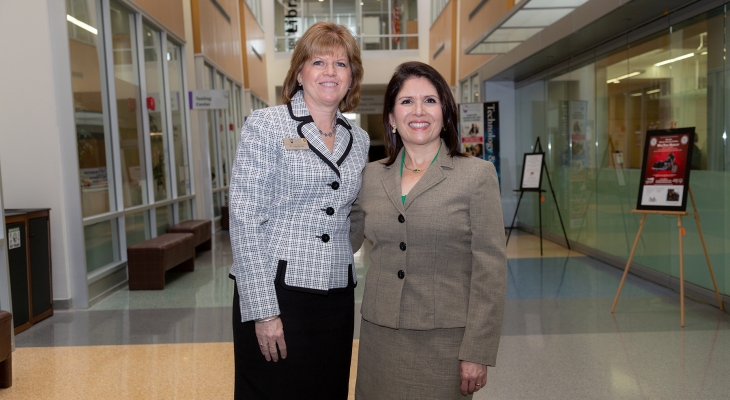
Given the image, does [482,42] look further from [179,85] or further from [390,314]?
[390,314]

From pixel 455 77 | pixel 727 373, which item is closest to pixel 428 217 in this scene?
pixel 727 373

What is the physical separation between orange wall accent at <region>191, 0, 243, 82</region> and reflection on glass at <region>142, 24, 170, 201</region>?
1966mm

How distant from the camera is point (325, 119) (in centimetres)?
221

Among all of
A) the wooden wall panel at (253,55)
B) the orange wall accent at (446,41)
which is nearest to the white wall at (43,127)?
the orange wall accent at (446,41)

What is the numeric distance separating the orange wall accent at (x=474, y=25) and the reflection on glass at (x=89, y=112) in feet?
21.9

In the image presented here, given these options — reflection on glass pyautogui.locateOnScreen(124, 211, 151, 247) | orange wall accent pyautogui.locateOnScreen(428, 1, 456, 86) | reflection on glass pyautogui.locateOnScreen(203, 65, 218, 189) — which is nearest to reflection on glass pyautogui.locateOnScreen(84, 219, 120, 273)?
reflection on glass pyautogui.locateOnScreen(124, 211, 151, 247)

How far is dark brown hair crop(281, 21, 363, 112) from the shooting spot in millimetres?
2148

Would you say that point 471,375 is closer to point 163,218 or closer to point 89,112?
point 89,112

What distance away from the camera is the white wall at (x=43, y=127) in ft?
18.9

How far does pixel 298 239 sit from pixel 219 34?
12.3 metres

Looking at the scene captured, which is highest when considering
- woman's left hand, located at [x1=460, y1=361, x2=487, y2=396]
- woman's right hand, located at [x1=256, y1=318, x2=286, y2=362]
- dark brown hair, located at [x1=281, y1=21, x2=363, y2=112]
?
dark brown hair, located at [x1=281, y1=21, x2=363, y2=112]

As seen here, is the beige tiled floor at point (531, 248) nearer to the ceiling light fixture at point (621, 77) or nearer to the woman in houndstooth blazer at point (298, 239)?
the ceiling light fixture at point (621, 77)

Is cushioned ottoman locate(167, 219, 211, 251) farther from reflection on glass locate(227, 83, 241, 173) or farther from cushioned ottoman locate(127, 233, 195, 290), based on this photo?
reflection on glass locate(227, 83, 241, 173)

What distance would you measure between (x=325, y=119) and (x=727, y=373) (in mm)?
3286
